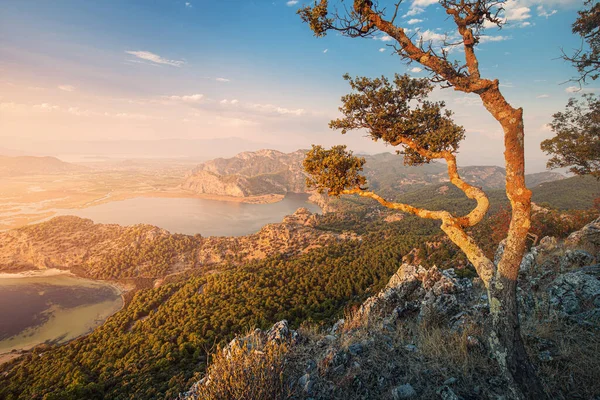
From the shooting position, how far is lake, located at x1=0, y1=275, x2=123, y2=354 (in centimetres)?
5578

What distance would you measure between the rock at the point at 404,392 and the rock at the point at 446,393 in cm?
42

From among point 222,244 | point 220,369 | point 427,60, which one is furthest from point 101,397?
point 222,244

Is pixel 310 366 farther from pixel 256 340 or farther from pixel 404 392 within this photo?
pixel 404 392

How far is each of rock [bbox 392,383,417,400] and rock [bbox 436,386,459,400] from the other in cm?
42

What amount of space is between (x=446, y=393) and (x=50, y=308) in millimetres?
98597

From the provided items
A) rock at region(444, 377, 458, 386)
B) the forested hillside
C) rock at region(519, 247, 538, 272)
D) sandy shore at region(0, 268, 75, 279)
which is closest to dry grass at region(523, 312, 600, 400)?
rock at region(444, 377, 458, 386)

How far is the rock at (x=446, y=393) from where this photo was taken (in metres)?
4.12

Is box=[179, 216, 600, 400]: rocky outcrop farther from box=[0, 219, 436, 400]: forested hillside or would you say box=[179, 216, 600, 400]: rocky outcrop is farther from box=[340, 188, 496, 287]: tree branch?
box=[0, 219, 436, 400]: forested hillside

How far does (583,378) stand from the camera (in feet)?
13.8

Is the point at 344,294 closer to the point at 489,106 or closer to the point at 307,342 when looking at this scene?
the point at 307,342

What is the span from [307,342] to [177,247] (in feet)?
330

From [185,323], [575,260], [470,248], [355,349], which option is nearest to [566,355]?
[470,248]

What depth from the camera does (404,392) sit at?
4438mm

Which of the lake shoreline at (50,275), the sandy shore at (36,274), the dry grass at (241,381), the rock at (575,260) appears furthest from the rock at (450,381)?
the sandy shore at (36,274)
